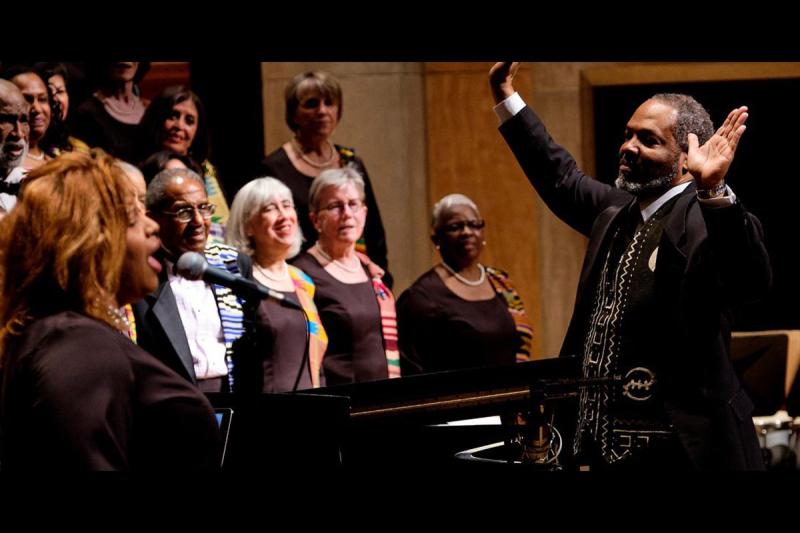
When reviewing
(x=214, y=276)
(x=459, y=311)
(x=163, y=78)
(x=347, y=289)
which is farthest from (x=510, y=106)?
(x=163, y=78)

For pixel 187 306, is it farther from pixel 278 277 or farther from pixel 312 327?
pixel 312 327

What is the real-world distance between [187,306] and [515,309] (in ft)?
5.77

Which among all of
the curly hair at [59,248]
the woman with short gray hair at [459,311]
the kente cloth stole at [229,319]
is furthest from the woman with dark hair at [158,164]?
the curly hair at [59,248]

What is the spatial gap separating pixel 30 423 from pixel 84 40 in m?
0.70

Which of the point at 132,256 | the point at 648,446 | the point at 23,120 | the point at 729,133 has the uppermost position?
the point at 23,120

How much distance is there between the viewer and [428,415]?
10.8 feet

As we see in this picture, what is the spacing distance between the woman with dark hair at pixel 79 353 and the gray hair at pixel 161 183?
6.74ft

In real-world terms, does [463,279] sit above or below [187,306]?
above

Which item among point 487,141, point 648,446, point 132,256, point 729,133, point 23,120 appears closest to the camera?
point 132,256

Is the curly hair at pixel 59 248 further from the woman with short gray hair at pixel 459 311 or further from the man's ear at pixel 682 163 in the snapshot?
the woman with short gray hair at pixel 459 311

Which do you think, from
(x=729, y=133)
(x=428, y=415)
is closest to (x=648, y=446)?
(x=428, y=415)

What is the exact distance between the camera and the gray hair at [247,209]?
4684 millimetres

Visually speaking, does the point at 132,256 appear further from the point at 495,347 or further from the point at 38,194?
Result: the point at 495,347

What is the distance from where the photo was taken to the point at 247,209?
469 centimetres
